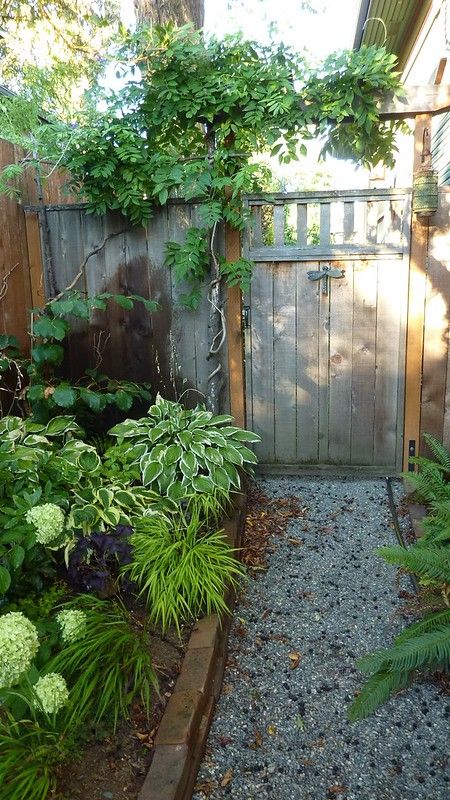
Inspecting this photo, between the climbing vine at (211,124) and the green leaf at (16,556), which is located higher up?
the climbing vine at (211,124)

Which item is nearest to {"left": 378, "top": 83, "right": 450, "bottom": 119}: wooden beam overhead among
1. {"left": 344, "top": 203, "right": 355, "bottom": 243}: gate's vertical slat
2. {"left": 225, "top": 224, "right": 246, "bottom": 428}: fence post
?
{"left": 344, "top": 203, "right": 355, "bottom": 243}: gate's vertical slat

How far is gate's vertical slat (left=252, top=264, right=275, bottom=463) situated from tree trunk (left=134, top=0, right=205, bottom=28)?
197 centimetres

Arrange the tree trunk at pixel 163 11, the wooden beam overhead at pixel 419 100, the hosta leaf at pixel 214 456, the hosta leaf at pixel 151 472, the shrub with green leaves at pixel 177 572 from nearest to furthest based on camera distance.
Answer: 1. the shrub with green leaves at pixel 177 572
2. the hosta leaf at pixel 151 472
3. the hosta leaf at pixel 214 456
4. the wooden beam overhead at pixel 419 100
5. the tree trunk at pixel 163 11

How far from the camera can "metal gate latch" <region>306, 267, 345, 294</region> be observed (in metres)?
3.56

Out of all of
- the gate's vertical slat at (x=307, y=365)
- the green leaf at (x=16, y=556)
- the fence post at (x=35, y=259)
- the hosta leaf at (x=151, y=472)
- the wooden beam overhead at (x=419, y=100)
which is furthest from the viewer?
the fence post at (x=35, y=259)

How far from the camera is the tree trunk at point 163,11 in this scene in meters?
4.11

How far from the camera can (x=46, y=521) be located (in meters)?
1.90

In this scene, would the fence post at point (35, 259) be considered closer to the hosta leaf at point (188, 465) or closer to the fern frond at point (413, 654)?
the hosta leaf at point (188, 465)

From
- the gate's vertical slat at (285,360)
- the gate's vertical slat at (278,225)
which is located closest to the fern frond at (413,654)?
the gate's vertical slat at (285,360)

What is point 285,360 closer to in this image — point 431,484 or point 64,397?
point 431,484

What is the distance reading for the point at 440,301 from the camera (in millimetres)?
3465

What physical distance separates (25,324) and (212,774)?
274 centimetres

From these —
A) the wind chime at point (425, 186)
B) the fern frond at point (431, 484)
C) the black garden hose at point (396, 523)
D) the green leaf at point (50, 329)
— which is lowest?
the black garden hose at point (396, 523)

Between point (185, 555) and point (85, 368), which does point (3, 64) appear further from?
point (185, 555)
